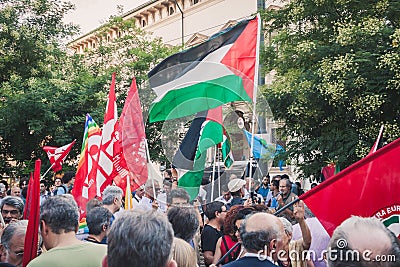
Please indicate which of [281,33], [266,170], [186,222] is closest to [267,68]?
[281,33]

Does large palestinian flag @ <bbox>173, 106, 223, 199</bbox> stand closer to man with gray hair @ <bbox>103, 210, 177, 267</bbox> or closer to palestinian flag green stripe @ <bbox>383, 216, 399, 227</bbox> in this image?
palestinian flag green stripe @ <bbox>383, 216, 399, 227</bbox>

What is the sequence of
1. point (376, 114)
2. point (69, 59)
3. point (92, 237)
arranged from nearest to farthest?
point (92, 237) → point (376, 114) → point (69, 59)

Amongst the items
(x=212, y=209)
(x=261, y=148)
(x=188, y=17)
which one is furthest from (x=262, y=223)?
(x=188, y=17)

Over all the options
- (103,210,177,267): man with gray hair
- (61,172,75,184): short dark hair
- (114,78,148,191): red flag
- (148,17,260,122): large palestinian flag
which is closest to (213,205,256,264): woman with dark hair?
(148,17,260,122): large palestinian flag

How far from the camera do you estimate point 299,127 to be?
14.1m

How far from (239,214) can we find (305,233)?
72cm

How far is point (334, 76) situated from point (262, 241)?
978 cm

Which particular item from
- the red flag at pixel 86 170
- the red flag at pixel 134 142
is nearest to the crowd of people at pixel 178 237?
the red flag at pixel 134 142

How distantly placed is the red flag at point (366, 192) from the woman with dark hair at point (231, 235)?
1.48 metres

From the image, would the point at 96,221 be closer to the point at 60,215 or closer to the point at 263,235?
the point at 60,215

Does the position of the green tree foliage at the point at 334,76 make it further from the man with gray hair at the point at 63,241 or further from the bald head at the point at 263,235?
the man with gray hair at the point at 63,241

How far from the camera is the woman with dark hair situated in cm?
534

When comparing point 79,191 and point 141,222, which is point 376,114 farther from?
point 141,222

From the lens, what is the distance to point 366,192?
151 inches
